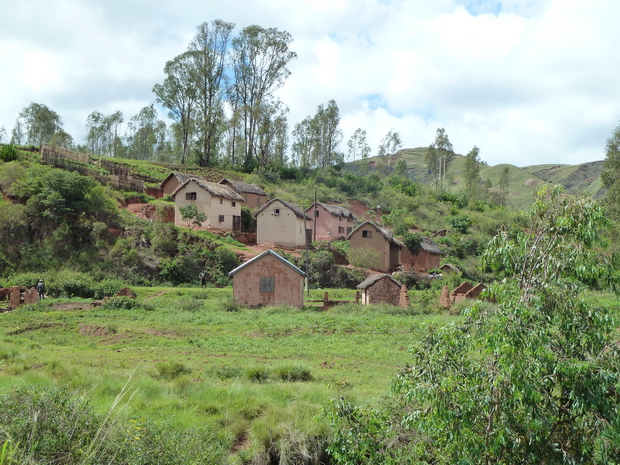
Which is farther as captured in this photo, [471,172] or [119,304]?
[471,172]

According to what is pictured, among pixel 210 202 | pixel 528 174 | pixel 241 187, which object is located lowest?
pixel 210 202

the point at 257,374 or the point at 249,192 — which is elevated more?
the point at 249,192

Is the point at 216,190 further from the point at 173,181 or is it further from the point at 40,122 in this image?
the point at 40,122

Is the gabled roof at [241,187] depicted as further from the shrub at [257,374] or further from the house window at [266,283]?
the shrub at [257,374]

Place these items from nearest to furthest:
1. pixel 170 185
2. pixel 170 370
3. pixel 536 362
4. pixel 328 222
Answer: pixel 536 362
pixel 170 370
pixel 170 185
pixel 328 222

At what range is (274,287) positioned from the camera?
1152 inches

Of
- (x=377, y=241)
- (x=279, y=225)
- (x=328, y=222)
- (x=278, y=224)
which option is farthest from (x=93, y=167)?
(x=377, y=241)

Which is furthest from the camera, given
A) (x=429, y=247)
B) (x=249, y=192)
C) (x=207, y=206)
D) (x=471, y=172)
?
(x=471, y=172)

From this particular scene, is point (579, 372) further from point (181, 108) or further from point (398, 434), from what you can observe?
point (181, 108)

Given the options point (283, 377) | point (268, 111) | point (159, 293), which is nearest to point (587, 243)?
point (283, 377)

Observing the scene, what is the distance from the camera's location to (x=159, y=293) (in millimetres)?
31750

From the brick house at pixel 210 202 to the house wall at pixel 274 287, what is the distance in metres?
18.2

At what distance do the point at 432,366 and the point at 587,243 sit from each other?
2582mm

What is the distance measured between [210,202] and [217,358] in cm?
3152
